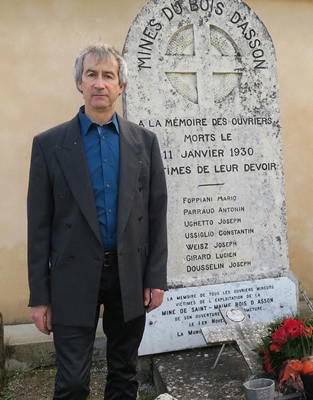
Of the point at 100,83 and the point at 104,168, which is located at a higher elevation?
the point at 100,83

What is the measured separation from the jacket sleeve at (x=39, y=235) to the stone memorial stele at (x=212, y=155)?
1.27 m

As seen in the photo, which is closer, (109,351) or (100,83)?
(100,83)

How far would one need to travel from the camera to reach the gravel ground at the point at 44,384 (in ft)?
11.4

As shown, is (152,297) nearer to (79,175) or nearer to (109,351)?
(109,351)

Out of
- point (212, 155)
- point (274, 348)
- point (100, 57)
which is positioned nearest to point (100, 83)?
point (100, 57)

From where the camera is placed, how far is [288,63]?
532 cm

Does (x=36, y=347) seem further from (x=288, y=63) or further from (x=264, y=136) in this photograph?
(x=288, y=63)

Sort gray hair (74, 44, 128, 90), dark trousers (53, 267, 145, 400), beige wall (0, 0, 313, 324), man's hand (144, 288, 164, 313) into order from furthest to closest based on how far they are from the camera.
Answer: beige wall (0, 0, 313, 324) → man's hand (144, 288, 164, 313) → gray hair (74, 44, 128, 90) → dark trousers (53, 267, 145, 400)

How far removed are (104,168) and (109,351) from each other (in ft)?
3.14

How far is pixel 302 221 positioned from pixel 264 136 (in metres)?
1.95

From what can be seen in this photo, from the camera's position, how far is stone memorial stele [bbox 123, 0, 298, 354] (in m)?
3.51

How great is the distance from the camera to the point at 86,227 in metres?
2.32

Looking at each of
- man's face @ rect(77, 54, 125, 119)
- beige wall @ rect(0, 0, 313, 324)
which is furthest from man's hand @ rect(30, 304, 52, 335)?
beige wall @ rect(0, 0, 313, 324)

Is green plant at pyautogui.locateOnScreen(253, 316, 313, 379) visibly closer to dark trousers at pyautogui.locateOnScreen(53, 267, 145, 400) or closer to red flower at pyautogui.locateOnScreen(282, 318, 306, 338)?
red flower at pyautogui.locateOnScreen(282, 318, 306, 338)
